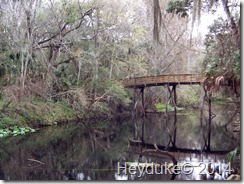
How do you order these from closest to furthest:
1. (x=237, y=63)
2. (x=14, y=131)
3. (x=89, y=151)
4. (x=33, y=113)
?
1. (x=237, y=63)
2. (x=89, y=151)
3. (x=14, y=131)
4. (x=33, y=113)

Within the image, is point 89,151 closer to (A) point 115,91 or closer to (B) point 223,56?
(B) point 223,56

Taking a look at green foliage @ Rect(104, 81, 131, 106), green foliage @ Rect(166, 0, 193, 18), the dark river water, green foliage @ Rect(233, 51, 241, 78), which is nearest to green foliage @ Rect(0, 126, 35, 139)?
the dark river water

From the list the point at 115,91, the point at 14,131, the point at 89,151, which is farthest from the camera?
the point at 115,91

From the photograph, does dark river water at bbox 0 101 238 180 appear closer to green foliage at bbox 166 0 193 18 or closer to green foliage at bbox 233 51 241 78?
green foliage at bbox 233 51 241 78

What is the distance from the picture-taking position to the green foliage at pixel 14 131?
11741 millimetres

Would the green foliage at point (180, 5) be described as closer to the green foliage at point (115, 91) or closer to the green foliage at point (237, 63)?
the green foliage at point (237, 63)

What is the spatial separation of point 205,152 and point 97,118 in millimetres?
10226

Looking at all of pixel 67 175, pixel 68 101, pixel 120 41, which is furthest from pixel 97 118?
pixel 67 175

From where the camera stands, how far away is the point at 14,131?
12.3 m

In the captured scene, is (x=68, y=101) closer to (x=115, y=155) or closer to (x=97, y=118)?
(x=97, y=118)

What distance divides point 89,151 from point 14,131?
4.43m

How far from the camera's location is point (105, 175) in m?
6.20

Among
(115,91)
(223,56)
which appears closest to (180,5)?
(223,56)

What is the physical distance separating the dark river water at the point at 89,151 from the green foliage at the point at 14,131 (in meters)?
0.50
